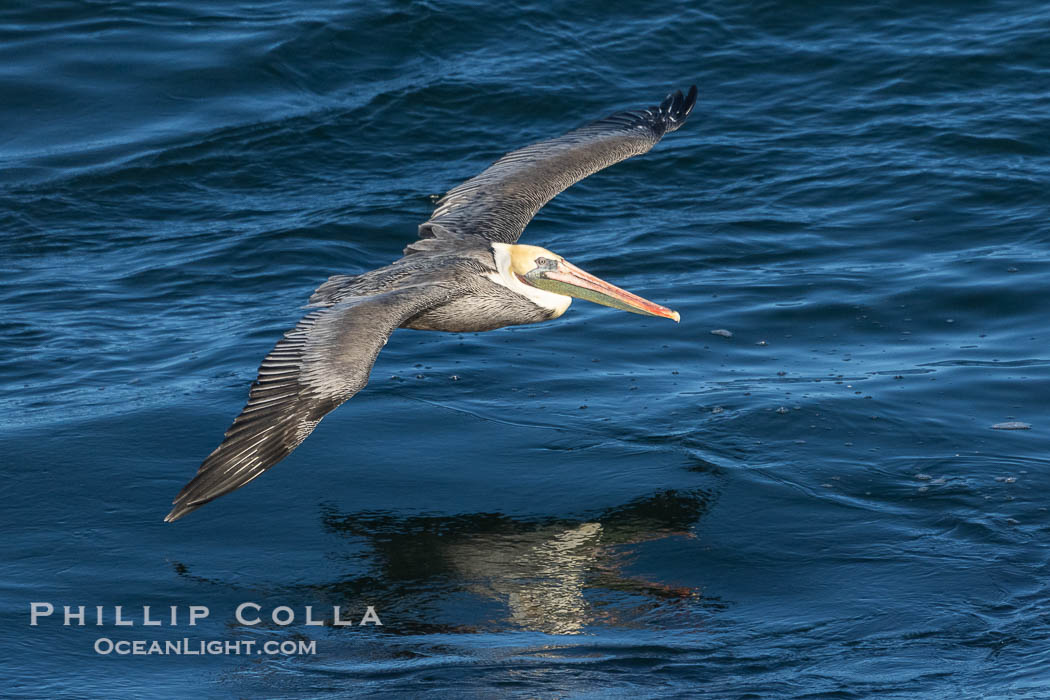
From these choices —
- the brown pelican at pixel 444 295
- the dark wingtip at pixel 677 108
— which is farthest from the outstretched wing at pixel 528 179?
the dark wingtip at pixel 677 108

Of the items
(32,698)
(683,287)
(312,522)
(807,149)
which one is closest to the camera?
(32,698)

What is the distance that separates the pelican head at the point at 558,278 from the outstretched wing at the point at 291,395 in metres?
1.61

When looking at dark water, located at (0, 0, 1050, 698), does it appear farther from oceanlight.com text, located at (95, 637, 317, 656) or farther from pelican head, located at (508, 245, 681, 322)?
pelican head, located at (508, 245, 681, 322)

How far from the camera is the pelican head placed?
880 cm

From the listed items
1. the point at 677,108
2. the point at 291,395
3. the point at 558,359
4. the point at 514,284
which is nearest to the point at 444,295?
the point at 514,284

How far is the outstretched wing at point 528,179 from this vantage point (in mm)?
9672

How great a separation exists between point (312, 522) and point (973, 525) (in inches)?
158

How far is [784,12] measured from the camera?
17453mm

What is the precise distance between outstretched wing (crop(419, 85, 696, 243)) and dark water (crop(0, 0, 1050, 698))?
1247 millimetres

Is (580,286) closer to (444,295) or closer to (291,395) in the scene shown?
(444,295)

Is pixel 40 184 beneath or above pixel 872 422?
above

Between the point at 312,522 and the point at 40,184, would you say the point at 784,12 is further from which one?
the point at 312,522

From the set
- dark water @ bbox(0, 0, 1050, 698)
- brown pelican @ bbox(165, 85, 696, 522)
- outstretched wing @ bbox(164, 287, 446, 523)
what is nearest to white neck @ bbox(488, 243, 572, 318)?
brown pelican @ bbox(165, 85, 696, 522)

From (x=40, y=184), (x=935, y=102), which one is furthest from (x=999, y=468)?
(x=40, y=184)
